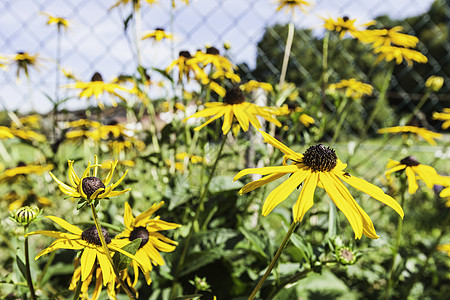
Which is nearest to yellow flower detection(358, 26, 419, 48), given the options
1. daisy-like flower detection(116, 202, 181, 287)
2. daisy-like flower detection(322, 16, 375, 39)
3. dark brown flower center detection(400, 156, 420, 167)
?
daisy-like flower detection(322, 16, 375, 39)

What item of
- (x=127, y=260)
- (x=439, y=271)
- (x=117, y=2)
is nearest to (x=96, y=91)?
(x=117, y=2)

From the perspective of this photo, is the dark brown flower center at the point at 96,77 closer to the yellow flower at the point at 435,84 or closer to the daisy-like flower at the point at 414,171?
the daisy-like flower at the point at 414,171

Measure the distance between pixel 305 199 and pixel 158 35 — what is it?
0.80 metres

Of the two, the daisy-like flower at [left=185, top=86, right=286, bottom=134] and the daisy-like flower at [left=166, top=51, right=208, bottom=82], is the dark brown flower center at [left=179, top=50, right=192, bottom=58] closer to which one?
the daisy-like flower at [left=166, top=51, right=208, bottom=82]

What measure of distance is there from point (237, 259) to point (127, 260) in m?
0.61

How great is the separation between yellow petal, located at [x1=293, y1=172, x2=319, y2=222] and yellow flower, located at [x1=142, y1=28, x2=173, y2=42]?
2.40ft

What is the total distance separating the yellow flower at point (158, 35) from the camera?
102cm

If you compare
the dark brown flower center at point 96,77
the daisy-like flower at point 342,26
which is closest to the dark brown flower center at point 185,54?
the dark brown flower center at point 96,77

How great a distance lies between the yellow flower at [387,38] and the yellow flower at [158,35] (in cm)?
57

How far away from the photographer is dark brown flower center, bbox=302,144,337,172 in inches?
17.8

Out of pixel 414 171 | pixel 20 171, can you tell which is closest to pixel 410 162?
pixel 414 171

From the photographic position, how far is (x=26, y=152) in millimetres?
3051

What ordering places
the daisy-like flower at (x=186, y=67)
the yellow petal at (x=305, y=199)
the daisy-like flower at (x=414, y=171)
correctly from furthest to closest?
the daisy-like flower at (x=186, y=67)
the daisy-like flower at (x=414, y=171)
the yellow petal at (x=305, y=199)

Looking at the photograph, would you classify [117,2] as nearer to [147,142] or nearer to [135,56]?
[135,56]
